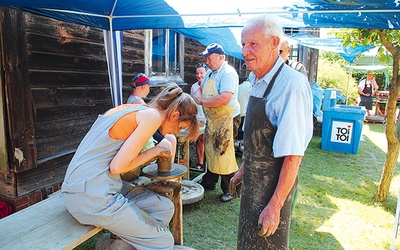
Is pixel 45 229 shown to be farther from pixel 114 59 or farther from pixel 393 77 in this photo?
pixel 393 77

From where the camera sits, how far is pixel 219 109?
12.7 ft

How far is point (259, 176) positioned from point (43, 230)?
1444 millimetres

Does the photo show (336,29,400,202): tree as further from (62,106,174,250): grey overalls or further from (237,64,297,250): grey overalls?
(62,106,174,250): grey overalls

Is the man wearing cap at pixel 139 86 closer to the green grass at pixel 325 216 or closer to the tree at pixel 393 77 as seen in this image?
the green grass at pixel 325 216

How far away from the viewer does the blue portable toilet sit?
6.41 m

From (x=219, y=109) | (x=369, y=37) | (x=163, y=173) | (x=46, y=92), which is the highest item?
(x=369, y=37)

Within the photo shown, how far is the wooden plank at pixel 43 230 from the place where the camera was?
5.95ft

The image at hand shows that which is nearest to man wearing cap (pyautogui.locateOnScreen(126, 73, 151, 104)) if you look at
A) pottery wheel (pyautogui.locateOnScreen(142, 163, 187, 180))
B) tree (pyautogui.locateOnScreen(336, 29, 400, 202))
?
pottery wheel (pyautogui.locateOnScreen(142, 163, 187, 180))

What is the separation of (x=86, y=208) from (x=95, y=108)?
225 centimetres

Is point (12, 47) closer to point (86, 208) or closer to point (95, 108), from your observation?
point (95, 108)

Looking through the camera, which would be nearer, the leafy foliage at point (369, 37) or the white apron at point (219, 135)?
the leafy foliage at point (369, 37)

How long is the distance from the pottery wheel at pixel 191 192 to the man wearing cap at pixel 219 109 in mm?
315

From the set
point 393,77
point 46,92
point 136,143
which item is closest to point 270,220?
point 136,143

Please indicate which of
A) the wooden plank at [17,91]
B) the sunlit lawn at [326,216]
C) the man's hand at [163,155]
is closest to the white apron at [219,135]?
the sunlit lawn at [326,216]
